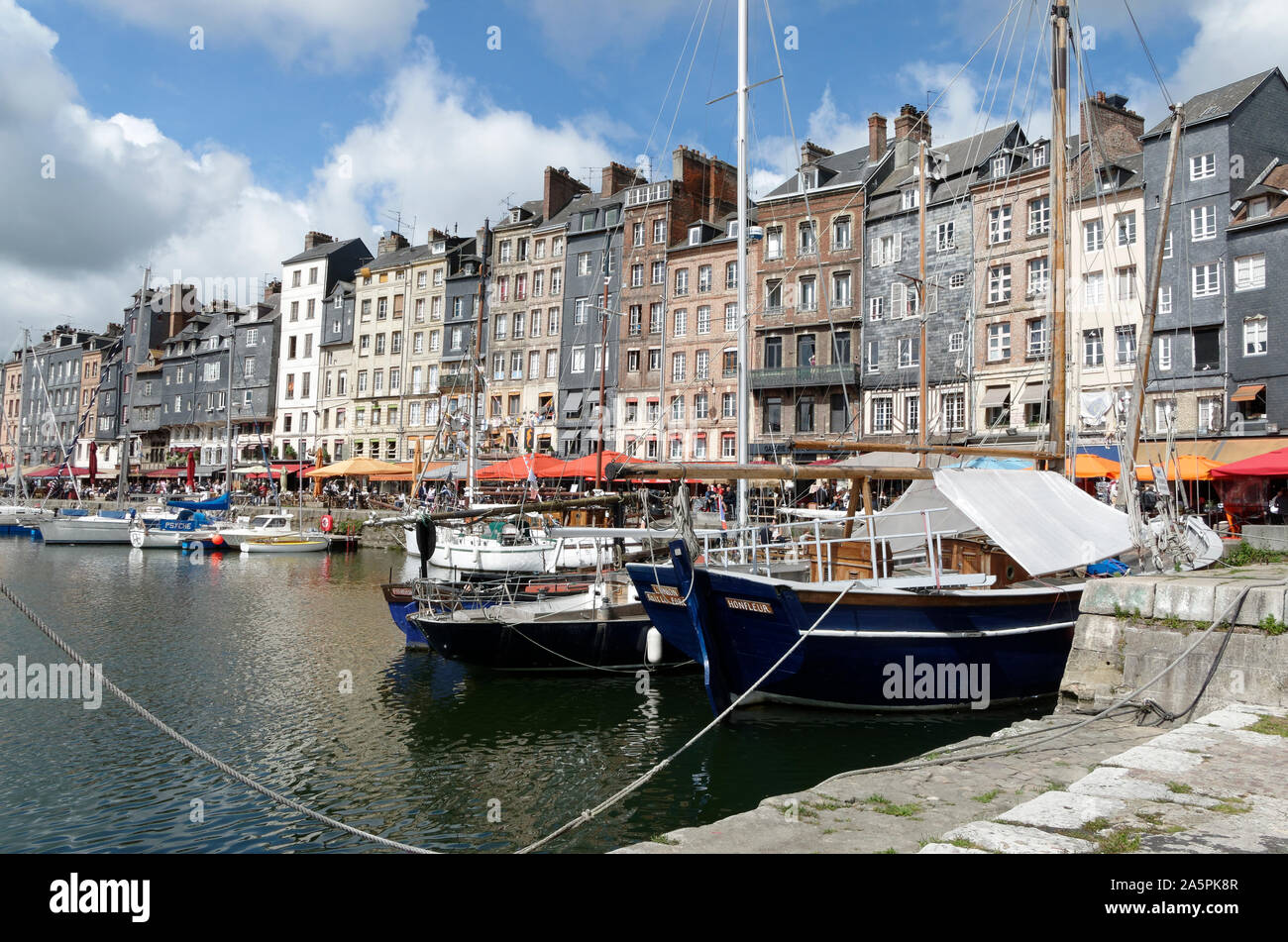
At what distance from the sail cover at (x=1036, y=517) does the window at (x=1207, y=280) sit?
25338mm

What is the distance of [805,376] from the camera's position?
155 feet

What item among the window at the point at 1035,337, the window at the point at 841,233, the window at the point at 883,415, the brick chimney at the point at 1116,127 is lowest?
the window at the point at 883,415

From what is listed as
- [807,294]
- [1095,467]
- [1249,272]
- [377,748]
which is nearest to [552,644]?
[377,748]

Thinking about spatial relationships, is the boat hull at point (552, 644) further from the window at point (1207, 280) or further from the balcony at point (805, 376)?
the balcony at point (805, 376)

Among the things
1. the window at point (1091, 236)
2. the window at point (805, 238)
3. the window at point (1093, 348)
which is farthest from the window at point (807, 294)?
the window at point (1093, 348)

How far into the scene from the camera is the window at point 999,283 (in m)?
41.3

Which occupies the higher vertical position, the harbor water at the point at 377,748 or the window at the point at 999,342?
the window at the point at 999,342

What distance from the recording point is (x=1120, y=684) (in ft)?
30.6

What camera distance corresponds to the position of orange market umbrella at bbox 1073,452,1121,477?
88.3 ft

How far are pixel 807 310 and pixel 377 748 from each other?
39.3 m

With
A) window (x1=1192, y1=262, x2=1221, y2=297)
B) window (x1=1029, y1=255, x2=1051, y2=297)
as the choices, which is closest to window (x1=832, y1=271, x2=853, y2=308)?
window (x1=1029, y1=255, x2=1051, y2=297)
